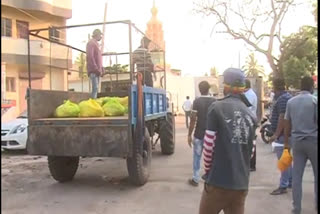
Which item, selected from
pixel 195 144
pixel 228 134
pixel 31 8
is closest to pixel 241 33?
pixel 31 8

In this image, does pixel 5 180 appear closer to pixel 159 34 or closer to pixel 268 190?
pixel 268 190

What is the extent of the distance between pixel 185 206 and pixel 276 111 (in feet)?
6.53

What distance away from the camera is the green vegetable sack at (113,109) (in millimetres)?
7840

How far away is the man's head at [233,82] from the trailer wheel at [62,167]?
4.91 m

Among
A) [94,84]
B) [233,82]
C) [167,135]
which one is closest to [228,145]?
[233,82]

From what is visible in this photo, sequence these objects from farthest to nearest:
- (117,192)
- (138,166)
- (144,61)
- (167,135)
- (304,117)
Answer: (167,135), (144,61), (138,166), (117,192), (304,117)

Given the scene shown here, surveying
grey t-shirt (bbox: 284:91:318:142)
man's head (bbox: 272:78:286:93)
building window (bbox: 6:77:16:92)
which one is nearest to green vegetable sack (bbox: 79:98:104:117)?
man's head (bbox: 272:78:286:93)

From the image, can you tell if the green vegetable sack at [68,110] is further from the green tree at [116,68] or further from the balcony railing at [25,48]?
the balcony railing at [25,48]

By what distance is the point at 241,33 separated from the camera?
31.8 m

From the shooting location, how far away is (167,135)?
11.7 meters

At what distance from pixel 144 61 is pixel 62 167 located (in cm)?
320

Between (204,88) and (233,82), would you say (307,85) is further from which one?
(204,88)

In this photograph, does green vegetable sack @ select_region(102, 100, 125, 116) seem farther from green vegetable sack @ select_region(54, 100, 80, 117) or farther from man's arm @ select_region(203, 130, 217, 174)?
man's arm @ select_region(203, 130, 217, 174)

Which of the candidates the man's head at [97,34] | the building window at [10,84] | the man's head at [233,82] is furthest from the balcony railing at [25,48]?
A: the man's head at [233,82]
